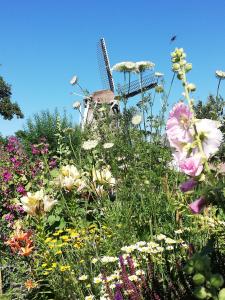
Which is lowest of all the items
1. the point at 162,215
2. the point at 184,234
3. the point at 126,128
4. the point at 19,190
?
the point at 184,234

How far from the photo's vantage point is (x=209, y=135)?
4.61 ft

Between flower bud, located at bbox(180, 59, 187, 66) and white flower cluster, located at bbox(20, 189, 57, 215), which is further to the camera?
white flower cluster, located at bbox(20, 189, 57, 215)

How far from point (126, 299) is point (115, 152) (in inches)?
114

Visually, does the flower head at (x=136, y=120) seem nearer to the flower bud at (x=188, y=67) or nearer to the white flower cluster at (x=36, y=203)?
the white flower cluster at (x=36, y=203)

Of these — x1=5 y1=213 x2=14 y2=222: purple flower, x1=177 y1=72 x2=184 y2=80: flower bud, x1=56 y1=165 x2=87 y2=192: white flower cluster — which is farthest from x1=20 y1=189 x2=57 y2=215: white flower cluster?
x1=177 y1=72 x2=184 y2=80: flower bud

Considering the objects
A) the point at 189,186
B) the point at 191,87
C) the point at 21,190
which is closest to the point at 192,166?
the point at 189,186

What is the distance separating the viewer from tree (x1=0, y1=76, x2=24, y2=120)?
4947 cm

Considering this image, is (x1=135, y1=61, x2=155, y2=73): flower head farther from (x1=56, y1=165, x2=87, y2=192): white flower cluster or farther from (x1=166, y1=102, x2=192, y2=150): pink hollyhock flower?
(x1=166, y1=102, x2=192, y2=150): pink hollyhock flower

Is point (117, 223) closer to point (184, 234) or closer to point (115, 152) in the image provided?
point (184, 234)

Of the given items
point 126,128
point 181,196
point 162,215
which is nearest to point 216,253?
point 181,196

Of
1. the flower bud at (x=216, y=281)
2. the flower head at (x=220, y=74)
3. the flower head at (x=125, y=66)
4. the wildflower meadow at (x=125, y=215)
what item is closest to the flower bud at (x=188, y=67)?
the wildflower meadow at (x=125, y=215)

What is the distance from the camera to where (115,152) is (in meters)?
5.39

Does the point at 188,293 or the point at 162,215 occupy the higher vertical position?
the point at 162,215

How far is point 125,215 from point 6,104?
154 ft
